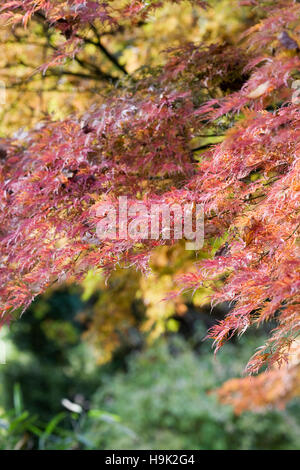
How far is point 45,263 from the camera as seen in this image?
1443 millimetres

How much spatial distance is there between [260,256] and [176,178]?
1.67 ft

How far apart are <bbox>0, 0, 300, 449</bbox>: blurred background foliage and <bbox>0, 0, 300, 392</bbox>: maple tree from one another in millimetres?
221

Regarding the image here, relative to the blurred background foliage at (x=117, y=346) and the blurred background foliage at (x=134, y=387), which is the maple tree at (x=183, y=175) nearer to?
the blurred background foliage at (x=117, y=346)

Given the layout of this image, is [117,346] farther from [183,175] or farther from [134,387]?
[183,175]

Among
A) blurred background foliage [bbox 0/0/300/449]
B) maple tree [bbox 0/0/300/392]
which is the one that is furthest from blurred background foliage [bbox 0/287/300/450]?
maple tree [bbox 0/0/300/392]

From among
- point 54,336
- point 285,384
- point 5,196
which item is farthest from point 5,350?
point 5,196

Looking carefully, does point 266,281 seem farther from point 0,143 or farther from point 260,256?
point 0,143

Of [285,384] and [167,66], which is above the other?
[167,66]

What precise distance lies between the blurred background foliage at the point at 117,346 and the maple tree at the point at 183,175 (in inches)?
8.7

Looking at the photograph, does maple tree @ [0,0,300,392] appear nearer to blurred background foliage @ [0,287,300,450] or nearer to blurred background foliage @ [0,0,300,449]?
blurred background foliage @ [0,0,300,449]

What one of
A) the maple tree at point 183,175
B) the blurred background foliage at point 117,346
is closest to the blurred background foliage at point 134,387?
the blurred background foliage at point 117,346

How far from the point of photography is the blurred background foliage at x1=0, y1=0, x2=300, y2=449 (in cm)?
250

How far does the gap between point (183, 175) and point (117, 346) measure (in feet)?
10.6

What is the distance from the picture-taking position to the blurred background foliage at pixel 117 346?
2.50 m
